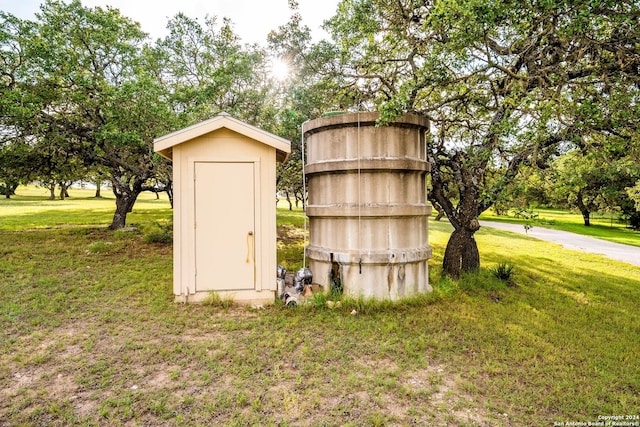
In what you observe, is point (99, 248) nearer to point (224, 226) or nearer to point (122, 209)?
point (122, 209)

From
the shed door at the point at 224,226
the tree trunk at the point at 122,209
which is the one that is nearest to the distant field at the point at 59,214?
the tree trunk at the point at 122,209

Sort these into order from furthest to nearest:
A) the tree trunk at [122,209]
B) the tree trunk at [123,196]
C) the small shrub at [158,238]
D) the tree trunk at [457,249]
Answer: the tree trunk at [122,209] → the tree trunk at [123,196] → the small shrub at [158,238] → the tree trunk at [457,249]

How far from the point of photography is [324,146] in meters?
6.15

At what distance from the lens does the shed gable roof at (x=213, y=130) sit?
5.45 metres

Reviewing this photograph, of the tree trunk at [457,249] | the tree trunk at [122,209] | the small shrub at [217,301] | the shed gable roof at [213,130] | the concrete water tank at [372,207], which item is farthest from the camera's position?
the tree trunk at [122,209]

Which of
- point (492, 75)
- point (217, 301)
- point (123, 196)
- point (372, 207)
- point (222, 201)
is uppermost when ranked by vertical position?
point (492, 75)

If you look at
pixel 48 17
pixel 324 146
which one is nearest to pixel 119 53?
pixel 48 17

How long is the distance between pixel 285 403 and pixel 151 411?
47.0 inches

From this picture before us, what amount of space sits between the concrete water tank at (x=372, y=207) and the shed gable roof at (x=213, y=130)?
106 centimetres

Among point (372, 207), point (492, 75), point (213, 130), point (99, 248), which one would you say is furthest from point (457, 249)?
point (99, 248)

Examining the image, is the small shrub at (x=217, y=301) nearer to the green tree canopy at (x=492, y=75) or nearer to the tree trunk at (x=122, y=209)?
the green tree canopy at (x=492, y=75)

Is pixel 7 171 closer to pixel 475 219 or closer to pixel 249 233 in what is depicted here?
pixel 249 233

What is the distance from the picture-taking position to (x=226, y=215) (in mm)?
5738

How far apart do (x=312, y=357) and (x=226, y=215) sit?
291cm
